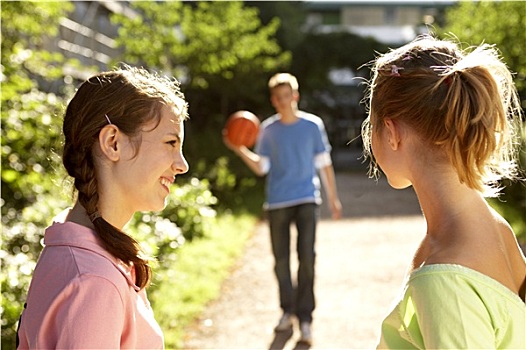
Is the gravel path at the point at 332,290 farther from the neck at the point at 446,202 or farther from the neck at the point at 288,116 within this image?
the neck at the point at 446,202

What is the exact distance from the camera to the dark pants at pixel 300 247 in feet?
20.6

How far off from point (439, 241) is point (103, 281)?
0.74 m

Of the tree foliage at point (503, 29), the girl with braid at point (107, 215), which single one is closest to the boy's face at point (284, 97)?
the girl with braid at point (107, 215)

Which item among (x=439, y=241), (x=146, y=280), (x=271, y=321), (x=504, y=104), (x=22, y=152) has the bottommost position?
(x=271, y=321)

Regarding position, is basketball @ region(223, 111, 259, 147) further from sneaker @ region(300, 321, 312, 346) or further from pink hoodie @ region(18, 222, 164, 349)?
pink hoodie @ region(18, 222, 164, 349)

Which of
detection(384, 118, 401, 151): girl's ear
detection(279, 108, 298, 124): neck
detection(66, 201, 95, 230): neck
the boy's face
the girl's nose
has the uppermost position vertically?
detection(384, 118, 401, 151): girl's ear

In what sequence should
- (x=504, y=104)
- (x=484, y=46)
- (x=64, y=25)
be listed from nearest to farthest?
(x=504, y=104), (x=484, y=46), (x=64, y=25)

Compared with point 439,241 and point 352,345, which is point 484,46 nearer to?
point 439,241

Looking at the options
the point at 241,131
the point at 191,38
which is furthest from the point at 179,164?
the point at 191,38

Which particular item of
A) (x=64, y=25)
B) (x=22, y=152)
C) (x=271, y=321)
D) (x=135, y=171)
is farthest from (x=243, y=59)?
(x=135, y=171)

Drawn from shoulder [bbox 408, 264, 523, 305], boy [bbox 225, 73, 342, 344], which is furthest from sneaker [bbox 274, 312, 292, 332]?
shoulder [bbox 408, 264, 523, 305]

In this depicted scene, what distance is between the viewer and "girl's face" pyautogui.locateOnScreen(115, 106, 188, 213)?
2.15 metres

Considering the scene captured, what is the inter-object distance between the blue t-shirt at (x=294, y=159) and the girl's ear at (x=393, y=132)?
170 inches

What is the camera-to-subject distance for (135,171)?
7.07ft
